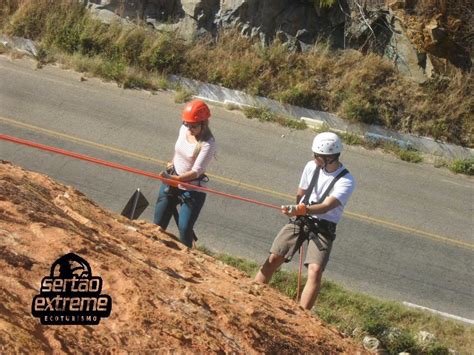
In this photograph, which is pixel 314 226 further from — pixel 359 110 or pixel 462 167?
pixel 359 110

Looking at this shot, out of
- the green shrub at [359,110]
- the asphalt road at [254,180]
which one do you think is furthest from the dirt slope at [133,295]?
the green shrub at [359,110]

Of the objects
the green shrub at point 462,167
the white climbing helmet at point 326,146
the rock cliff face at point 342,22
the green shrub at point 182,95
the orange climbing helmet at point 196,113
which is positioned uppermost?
the rock cliff face at point 342,22

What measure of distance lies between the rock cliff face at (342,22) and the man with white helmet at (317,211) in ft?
28.1

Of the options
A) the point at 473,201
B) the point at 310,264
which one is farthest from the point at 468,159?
the point at 310,264

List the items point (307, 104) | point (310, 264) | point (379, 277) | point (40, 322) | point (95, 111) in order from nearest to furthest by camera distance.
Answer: point (40, 322) → point (310, 264) → point (379, 277) → point (95, 111) → point (307, 104)

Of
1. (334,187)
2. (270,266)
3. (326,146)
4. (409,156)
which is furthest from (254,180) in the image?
(326,146)

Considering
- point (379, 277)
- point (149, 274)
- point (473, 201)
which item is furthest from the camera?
point (473, 201)

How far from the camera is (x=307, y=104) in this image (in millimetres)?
14875

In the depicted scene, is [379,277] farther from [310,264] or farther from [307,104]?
[307,104]

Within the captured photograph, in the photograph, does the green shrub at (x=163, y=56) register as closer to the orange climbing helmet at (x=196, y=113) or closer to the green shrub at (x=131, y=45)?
Answer: the green shrub at (x=131, y=45)

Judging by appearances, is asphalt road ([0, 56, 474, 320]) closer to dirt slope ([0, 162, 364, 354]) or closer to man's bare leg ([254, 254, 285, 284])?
man's bare leg ([254, 254, 285, 284])

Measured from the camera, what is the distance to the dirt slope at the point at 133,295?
4102mm

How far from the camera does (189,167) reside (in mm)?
7344

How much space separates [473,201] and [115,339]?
997 centimetres
